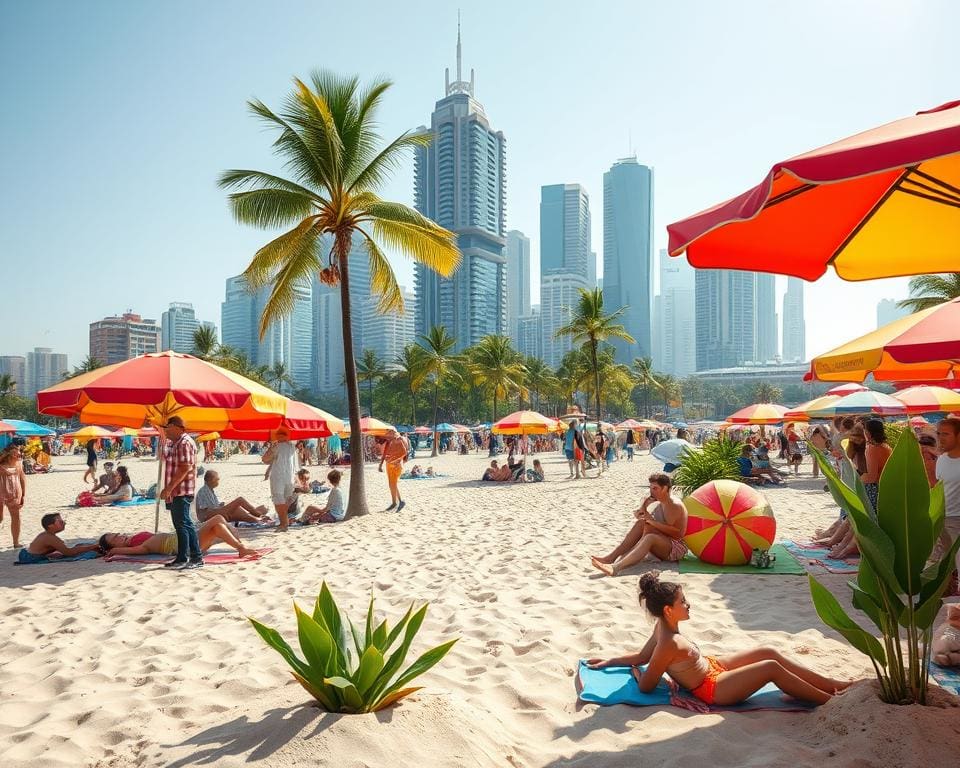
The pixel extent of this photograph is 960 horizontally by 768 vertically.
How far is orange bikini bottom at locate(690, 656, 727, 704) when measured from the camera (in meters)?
3.33

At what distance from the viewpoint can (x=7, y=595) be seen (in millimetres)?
5996

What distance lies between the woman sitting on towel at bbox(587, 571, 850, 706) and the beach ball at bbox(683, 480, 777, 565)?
3372 millimetres

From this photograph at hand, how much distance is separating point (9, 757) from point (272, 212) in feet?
33.7

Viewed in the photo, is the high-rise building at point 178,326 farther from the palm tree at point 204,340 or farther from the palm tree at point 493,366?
the palm tree at point 493,366

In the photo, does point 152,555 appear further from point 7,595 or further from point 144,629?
point 144,629

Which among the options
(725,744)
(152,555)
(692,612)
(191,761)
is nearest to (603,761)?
(725,744)

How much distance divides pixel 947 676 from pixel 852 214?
2.61 metres

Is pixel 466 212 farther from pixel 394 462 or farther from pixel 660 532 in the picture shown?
pixel 660 532

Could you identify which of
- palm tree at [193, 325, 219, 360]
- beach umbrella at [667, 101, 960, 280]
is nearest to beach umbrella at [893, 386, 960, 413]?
beach umbrella at [667, 101, 960, 280]

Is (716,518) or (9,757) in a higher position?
(716,518)

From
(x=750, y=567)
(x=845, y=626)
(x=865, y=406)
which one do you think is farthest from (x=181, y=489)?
(x=865, y=406)

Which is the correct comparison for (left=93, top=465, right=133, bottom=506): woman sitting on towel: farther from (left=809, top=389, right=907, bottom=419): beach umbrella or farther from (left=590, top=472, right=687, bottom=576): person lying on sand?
(left=809, top=389, right=907, bottom=419): beach umbrella

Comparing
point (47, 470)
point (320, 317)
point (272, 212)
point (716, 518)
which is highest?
point (320, 317)

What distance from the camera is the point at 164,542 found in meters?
7.80
